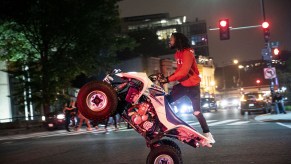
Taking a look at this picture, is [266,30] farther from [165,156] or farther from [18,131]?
[165,156]

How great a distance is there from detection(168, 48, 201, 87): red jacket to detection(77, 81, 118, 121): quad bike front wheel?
1.01 m

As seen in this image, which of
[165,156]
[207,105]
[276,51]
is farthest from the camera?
[207,105]

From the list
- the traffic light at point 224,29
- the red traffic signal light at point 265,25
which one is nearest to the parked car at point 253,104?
the red traffic signal light at point 265,25

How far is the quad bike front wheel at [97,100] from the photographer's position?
6.19 meters

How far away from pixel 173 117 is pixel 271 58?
20.8 metres

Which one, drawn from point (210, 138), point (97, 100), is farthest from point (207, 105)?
point (97, 100)

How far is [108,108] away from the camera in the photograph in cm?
618

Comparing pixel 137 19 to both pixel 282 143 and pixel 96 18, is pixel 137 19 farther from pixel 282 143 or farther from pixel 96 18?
pixel 282 143

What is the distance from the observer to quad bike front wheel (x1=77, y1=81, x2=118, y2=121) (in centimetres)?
619

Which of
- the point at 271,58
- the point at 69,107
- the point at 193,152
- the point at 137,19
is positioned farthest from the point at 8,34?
the point at 137,19

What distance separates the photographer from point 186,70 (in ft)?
22.2

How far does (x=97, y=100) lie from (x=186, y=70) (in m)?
1.50

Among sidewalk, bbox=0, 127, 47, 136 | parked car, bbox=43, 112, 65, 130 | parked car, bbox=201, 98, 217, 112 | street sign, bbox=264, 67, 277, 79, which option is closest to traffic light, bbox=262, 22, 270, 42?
street sign, bbox=264, 67, 277, 79

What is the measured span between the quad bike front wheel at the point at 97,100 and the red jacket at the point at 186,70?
101cm
